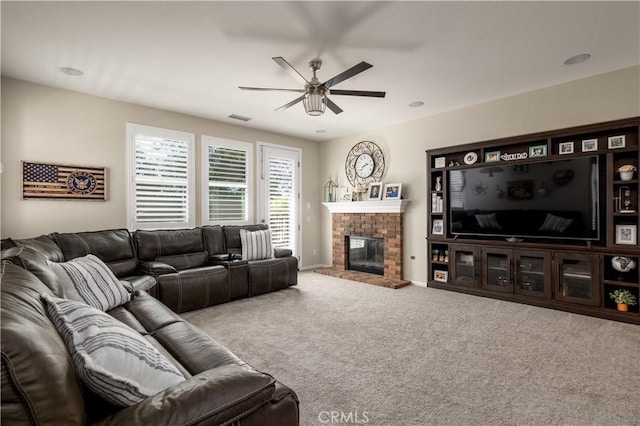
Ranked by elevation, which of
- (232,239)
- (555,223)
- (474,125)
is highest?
(474,125)

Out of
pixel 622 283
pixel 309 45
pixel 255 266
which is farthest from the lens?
pixel 255 266

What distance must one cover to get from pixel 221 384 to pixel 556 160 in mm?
4488

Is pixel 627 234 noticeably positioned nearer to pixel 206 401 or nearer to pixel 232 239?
pixel 206 401

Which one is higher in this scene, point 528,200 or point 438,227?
point 528,200

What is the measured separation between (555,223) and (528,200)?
41cm

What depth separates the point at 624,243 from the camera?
3533mm

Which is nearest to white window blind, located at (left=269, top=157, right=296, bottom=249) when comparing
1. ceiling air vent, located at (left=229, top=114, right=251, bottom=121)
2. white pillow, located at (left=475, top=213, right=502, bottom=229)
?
ceiling air vent, located at (left=229, top=114, right=251, bottom=121)

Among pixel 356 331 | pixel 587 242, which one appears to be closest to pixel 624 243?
pixel 587 242

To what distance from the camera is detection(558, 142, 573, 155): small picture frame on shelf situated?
155 inches

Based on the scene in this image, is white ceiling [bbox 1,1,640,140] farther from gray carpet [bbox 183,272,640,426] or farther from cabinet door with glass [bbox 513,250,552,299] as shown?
gray carpet [bbox 183,272,640,426]

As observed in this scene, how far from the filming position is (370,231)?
5969 millimetres

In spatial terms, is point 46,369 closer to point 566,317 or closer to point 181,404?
point 181,404

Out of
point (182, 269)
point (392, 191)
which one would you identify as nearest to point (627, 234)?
point (392, 191)

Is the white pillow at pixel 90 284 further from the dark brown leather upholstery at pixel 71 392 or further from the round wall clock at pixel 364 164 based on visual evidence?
the round wall clock at pixel 364 164
